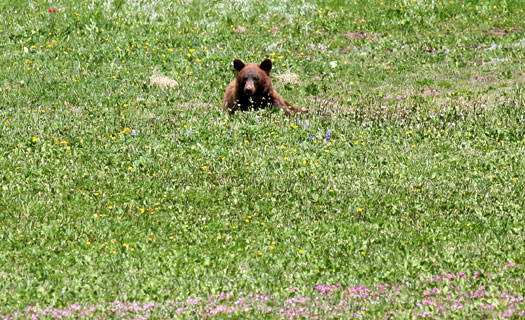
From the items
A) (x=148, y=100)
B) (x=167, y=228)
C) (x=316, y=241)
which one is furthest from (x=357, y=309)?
(x=148, y=100)

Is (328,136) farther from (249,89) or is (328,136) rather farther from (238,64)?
(238,64)

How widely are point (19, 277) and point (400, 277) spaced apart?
4280 millimetres

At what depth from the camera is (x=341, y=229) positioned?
984 cm

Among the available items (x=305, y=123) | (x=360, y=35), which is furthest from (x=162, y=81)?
(x=360, y=35)

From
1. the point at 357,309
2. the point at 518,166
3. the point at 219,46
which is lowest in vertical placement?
the point at 357,309

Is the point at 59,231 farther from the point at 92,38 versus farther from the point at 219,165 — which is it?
the point at 92,38

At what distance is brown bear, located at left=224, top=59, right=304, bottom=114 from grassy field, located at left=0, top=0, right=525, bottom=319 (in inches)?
21.3

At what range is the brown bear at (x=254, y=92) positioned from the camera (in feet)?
50.9

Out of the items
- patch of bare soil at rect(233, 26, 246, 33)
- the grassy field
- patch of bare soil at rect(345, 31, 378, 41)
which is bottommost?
the grassy field

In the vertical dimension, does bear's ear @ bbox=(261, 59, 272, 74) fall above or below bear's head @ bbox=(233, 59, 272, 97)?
above

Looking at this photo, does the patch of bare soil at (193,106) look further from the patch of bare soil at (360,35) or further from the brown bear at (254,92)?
the patch of bare soil at (360,35)

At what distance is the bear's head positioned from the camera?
1539 cm

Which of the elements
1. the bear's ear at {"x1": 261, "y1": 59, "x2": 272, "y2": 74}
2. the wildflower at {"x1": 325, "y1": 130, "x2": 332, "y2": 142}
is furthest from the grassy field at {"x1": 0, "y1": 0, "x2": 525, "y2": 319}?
the bear's ear at {"x1": 261, "y1": 59, "x2": 272, "y2": 74}

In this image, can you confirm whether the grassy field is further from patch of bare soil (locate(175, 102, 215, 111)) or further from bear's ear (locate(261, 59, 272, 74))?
bear's ear (locate(261, 59, 272, 74))
